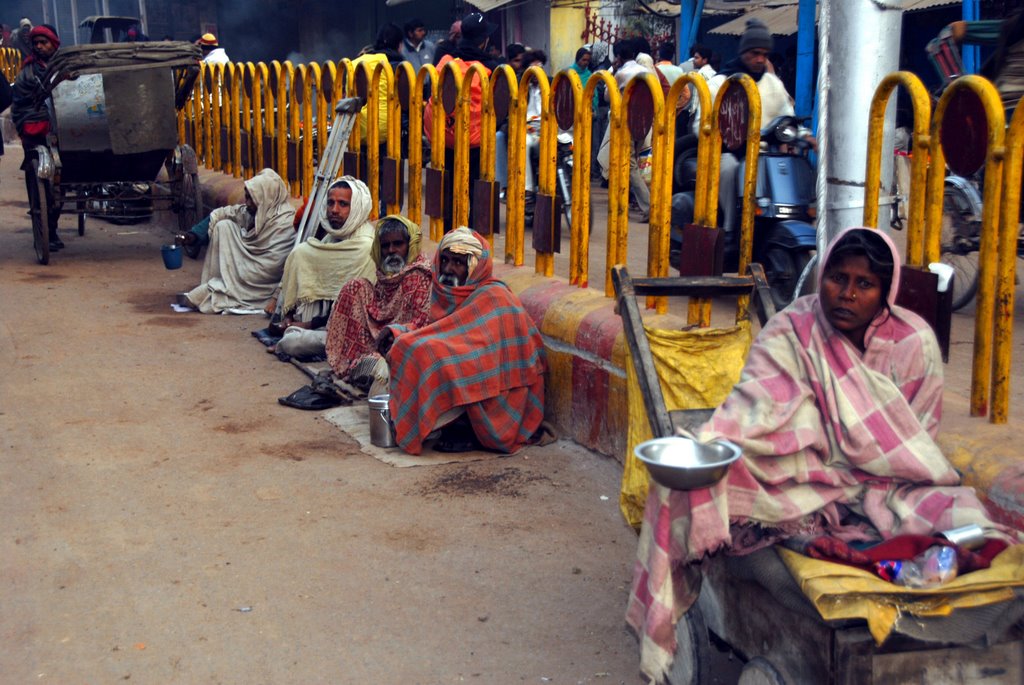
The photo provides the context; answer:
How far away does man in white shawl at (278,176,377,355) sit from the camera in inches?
281

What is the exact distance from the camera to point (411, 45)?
10.1m

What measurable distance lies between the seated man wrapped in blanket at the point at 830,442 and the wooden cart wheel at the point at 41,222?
7.59 m

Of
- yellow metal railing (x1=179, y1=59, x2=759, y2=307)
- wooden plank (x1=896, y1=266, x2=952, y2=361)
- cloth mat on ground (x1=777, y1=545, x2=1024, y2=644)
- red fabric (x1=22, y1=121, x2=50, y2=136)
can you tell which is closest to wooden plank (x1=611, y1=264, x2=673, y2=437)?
cloth mat on ground (x1=777, y1=545, x2=1024, y2=644)

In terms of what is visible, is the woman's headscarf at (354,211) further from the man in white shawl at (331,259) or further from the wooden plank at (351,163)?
the wooden plank at (351,163)

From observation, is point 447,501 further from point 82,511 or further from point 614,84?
point 614,84

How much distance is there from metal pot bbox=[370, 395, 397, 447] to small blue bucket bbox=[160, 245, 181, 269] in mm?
4681

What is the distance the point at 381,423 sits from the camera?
17.3 feet

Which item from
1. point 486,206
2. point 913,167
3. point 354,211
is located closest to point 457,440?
point 486,206

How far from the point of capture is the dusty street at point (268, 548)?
338 centimetres

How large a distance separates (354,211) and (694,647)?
15.4 feet

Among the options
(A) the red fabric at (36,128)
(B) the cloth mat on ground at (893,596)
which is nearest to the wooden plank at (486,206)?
(B) the cloth mat on ground at (893,596)

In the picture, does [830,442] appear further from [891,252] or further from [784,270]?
[784,270]

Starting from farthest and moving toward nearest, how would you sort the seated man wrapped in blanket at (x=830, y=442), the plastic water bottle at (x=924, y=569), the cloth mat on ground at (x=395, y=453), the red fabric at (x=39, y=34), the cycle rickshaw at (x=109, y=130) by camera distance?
the red fabric at (x=39, y=34)
the cycle rickshaw at (x=109, y=130)
the cloth mat on ground at (x=395, y=453)
the seated man wrapped in blanket at (x=830, y=442)
the plastic water bottle at (x=924, y=569)

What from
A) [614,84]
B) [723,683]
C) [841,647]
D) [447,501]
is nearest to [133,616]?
[447,501]
